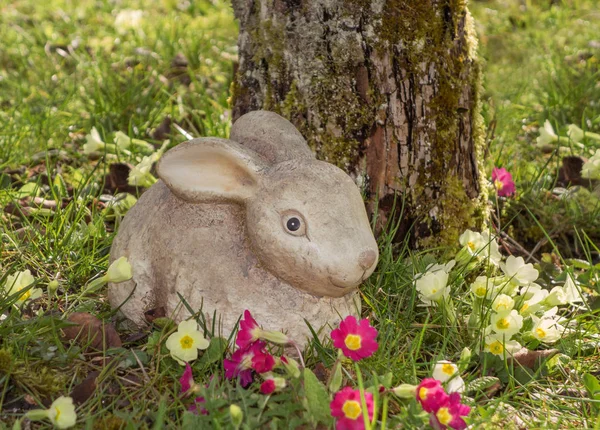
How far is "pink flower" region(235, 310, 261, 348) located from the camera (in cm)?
229

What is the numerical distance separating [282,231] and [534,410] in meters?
1.00

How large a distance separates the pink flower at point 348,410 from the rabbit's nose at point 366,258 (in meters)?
0.44

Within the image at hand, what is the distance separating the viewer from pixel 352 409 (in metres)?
2.04

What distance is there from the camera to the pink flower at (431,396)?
2.11m

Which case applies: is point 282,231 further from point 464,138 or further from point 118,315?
point 464,138

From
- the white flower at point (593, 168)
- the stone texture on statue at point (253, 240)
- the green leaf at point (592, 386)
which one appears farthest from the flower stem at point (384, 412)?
the white flower at point (593, 168)

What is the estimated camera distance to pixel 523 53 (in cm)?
583

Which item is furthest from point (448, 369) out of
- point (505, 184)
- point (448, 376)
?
point (505, 184)

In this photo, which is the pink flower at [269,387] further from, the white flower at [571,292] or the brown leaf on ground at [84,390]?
the white flower at [571,292]

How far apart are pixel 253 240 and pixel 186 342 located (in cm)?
38

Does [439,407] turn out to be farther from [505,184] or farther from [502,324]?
[505,184]

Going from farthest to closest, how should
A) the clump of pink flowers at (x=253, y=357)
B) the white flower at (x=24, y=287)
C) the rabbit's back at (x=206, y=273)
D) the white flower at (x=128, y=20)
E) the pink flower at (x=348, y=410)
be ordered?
the white flower at (x=128, y=20)
the white flower at (x=24, y=287)
the rabbit's back at (x=206, y=273)
the clump of pink flowers at (x=253, y=357)
the pink flower at (x=348, y=410)

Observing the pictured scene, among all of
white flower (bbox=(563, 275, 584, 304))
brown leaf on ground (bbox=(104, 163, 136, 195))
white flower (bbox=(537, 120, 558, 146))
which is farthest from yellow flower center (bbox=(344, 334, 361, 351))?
white flower (bbox=(537, 120, 558, 146))

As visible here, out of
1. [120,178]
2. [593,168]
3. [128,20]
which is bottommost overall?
[128,20]
